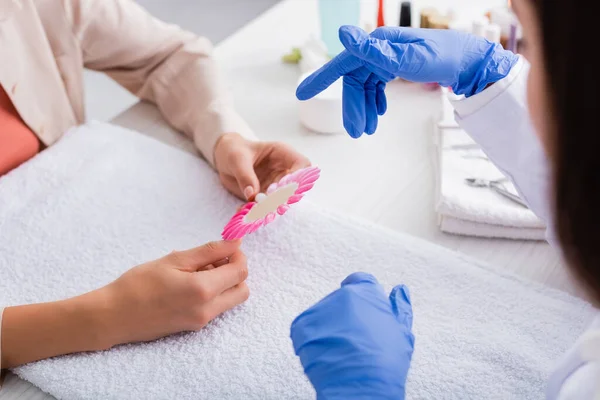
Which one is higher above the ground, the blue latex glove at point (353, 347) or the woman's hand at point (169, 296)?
the blue latex glove at point (353, 347)

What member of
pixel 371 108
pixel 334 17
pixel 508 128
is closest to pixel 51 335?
pixel 371 108

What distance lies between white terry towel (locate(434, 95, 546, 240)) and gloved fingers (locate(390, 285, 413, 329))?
0.20 metres

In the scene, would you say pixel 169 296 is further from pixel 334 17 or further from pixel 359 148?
pixel 334 17

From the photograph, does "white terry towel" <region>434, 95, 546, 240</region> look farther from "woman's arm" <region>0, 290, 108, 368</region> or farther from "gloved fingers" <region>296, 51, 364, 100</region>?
"woman's arm" <region>0, 290, 108, 368</region>

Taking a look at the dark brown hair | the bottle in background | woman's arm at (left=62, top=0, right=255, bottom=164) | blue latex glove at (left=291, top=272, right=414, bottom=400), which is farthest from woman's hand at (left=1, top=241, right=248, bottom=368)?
the bottle in background

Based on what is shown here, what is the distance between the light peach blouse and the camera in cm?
91

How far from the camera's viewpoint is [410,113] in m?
1.04

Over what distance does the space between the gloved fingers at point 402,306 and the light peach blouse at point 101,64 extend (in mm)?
395

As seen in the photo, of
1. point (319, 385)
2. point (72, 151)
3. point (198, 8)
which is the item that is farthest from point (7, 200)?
point (198, 8)

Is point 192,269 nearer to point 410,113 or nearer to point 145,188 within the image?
point 145,188

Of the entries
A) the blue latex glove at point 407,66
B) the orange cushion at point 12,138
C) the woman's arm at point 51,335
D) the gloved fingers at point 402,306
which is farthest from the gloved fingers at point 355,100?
the orange cushion at point 12,138

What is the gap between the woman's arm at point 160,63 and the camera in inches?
37.6

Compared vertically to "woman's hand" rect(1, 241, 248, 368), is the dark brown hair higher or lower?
higher

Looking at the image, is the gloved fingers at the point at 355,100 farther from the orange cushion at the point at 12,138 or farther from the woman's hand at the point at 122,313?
the orange cushion at the point at 12,138
